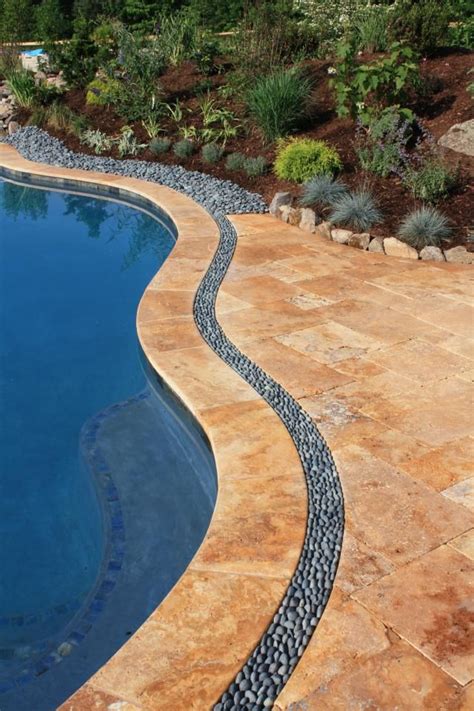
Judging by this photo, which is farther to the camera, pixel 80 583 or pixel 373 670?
pixel 80 583

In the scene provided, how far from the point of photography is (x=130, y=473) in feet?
14.0

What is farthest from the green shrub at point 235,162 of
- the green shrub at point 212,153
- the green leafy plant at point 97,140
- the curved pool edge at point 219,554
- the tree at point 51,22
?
the tree at point 51,22

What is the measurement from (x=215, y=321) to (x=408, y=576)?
2900 mm

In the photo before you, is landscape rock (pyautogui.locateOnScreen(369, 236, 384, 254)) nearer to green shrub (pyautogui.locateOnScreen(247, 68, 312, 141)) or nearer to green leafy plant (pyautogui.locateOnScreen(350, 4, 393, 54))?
green shrub (pyautogui.locateOnScreen(247, 68, 312, 141))

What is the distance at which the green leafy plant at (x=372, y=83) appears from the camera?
27.6 feet

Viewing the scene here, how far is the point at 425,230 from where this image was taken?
6.91 metres

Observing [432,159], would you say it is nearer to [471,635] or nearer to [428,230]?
[428,230]

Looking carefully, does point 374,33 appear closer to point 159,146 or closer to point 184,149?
point 184,149

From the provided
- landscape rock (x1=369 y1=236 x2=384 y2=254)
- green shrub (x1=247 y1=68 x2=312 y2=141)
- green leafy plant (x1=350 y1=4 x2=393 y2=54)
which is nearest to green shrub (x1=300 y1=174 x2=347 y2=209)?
landscape rock (x1=369 y1=236 x2=384 y2=254)

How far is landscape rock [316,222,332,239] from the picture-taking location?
7.49 meters

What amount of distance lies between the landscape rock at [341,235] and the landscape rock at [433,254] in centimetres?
76

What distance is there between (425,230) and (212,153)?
3667mm

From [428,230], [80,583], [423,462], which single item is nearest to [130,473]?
Result: [80,583]

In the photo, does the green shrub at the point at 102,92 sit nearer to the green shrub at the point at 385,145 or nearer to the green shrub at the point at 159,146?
the green shrub at the point at 159,146
